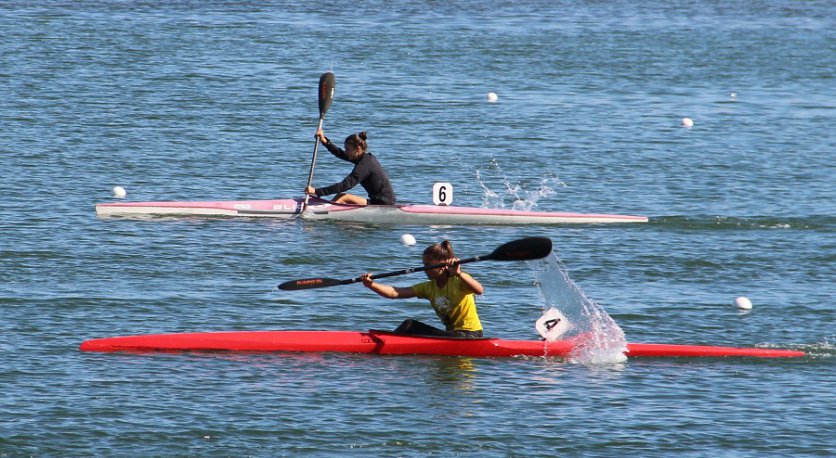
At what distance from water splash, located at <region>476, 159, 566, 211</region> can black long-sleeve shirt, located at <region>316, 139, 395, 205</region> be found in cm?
210

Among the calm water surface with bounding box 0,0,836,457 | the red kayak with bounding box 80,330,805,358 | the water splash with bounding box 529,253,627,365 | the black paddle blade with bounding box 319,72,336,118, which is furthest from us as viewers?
the black paddle blade with bounding box 319,72,336,118

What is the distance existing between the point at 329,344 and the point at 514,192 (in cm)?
958

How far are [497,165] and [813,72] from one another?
14.3 metres

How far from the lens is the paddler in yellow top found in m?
13.3

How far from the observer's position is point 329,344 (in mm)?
13805

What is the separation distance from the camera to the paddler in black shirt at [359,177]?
19.9 metres

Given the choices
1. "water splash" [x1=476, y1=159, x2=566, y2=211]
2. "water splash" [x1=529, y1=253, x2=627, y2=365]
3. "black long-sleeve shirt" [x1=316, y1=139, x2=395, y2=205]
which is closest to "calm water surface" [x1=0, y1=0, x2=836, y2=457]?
"water splash" [x1=476, y1=159, x2=566, y2=211]

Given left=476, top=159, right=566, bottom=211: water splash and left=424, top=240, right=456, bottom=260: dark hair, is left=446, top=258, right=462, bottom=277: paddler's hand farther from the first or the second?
left=476, top=159, right=566, bottom=211: water splash

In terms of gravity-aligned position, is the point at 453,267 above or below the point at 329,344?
above

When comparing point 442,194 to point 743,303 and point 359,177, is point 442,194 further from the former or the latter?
point 743,303

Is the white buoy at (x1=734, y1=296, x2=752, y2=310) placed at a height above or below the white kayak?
above

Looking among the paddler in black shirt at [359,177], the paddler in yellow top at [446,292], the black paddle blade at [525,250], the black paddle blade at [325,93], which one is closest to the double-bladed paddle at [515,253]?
the black paddle blade at [525,250]

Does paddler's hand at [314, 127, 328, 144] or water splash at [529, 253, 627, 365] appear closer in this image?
water splash at [529, 253, 627, 365]

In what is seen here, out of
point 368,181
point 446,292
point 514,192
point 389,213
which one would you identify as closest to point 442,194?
point 389,213
